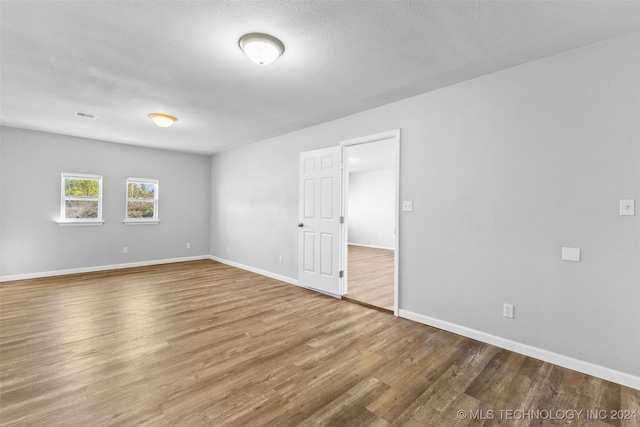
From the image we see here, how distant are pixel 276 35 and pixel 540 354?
3.48m

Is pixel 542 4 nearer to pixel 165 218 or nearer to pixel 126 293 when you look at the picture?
pixel 126 293

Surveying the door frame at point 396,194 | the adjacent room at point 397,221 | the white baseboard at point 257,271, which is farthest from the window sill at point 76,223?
the door frame at point 396,194

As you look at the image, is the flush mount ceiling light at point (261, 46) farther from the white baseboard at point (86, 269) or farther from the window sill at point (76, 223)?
the white baseboard at point (86, 269)

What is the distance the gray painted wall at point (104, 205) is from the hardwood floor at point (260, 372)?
184cm

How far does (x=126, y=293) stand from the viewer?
4.13m

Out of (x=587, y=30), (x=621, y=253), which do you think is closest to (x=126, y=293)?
(x=621, y=253)

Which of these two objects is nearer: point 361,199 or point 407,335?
point 407,335

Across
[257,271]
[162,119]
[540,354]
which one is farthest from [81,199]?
[540,354]

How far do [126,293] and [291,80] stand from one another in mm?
3910

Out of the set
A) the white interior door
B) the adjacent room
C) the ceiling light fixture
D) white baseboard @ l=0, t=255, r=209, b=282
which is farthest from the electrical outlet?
white baseboard @ l=0, t=255, r=209, b=282

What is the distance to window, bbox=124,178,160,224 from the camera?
6043 millimetres

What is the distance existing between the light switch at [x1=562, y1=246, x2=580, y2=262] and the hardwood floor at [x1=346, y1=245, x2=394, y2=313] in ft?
6.04

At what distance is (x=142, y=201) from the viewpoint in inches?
245

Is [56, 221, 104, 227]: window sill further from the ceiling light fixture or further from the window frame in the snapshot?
the ceiling light fixture
